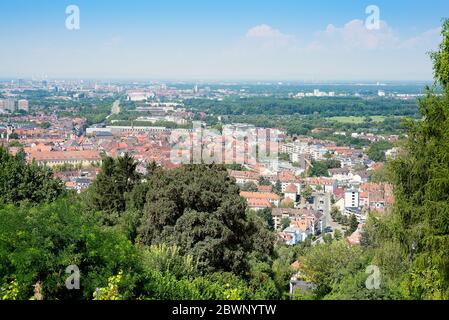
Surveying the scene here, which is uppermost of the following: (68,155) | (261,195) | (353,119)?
(353,119)

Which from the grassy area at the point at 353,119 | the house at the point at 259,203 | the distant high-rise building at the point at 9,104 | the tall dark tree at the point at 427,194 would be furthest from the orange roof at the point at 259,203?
the distant high-rise building at the point at 9,104

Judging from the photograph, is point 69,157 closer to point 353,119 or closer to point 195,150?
point 195,150

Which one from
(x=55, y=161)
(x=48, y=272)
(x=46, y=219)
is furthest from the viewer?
(x=55, y=161)

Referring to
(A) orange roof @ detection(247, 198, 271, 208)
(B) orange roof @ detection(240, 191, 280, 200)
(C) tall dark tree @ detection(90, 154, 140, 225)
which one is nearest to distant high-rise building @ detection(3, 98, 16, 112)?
(B) orange roof @ detection(240, 191, 280, 200)

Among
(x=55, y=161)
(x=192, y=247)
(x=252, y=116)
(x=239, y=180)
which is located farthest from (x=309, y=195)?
(x=192, y=247)

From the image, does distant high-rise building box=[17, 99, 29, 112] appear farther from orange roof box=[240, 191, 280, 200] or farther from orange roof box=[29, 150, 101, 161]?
orange roof box=[240, 191, 280, 200]

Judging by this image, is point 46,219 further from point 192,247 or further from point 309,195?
point 309,195

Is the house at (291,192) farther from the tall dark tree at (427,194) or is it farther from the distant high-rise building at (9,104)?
the distant high-rise building at (9,104)

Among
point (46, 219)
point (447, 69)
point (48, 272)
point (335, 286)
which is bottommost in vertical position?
point (335, 286)

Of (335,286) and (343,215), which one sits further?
(343,215)

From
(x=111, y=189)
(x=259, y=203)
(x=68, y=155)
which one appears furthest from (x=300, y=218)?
(x=68, y=155)

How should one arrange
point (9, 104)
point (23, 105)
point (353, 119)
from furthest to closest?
1. point (353, 119)
2. point (23, 105)
3. point (9, 104)
